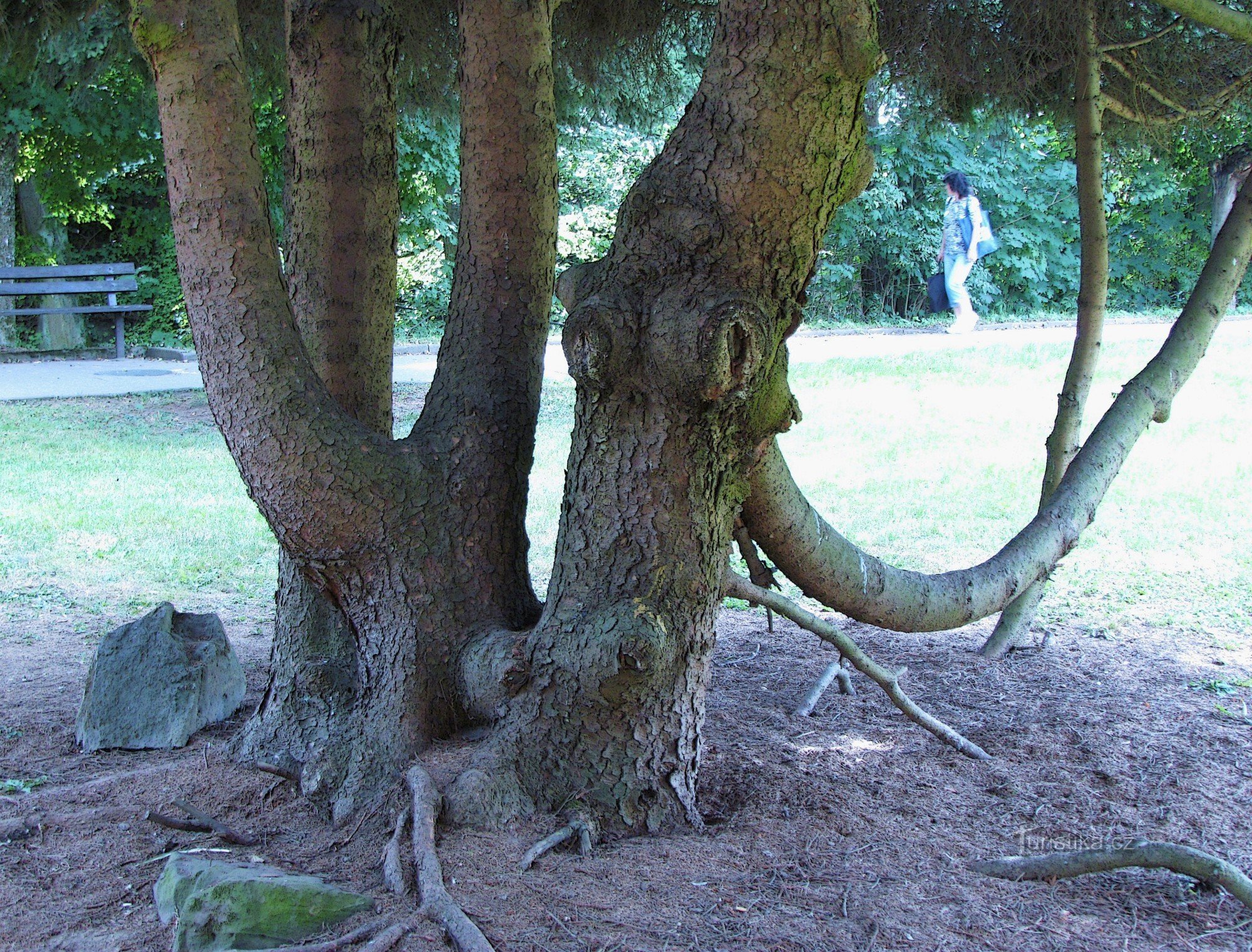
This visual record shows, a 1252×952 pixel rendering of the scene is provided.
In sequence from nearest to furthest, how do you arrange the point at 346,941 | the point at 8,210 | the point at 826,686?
the point at 346,941, the point at 826,686, the point at 8,210

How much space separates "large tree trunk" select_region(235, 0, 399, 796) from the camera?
11.7 feet

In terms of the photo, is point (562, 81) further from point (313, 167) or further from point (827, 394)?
point (827, 394)

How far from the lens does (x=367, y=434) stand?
10.5 ft

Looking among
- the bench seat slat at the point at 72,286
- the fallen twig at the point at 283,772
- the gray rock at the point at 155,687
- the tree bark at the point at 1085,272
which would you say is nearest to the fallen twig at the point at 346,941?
the fallen twig at the point at 283,772

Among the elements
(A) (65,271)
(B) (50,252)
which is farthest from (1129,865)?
(B) (50,252)

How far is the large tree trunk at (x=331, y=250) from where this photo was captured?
3.57m

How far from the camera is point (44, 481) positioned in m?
8.68

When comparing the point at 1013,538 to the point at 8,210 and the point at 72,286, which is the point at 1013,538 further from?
the point at 8,210

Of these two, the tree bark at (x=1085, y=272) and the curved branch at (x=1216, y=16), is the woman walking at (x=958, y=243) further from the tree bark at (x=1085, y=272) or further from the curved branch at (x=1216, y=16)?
the curved branch at (x=1216, y=16)

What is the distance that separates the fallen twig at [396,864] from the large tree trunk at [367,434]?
0.36 meters

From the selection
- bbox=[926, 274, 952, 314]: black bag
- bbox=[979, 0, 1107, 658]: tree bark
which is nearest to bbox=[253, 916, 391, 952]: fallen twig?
bbox=[979, 0, 1107, 658]: tree bark

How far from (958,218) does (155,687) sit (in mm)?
11820

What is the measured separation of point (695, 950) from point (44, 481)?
310 inches

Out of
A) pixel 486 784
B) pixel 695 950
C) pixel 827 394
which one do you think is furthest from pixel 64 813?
pixel 827 394
